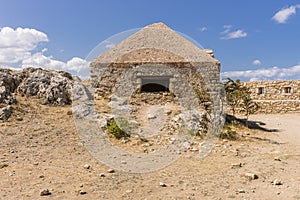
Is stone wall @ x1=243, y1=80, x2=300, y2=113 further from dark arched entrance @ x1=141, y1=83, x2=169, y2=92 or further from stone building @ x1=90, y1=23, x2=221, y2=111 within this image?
dark arched entrance @ x1=141, y1=83, x2=169, y2=92

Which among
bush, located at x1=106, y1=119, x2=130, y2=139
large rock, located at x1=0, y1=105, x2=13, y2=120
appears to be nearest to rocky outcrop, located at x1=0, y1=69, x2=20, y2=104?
large rock, located at x1=0, y1=105, x2=13, y2=120

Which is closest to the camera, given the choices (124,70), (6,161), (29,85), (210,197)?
(210,197)

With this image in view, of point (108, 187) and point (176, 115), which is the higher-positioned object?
point (176, 115)

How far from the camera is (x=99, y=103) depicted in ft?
42.8


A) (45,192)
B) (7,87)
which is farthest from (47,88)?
(45,192)

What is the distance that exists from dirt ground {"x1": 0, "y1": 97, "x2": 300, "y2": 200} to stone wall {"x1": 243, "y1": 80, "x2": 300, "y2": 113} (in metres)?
13.5

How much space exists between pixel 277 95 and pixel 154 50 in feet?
43.5

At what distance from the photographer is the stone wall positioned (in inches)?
877

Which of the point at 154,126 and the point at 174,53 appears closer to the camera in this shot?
the point at 154,126

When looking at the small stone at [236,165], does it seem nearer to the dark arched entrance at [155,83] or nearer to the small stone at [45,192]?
the small stone at [45,192]

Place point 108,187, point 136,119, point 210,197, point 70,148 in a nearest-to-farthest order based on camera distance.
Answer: point 210,197, point 108,187, point 70,148, point 136,119

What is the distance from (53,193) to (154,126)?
582cm

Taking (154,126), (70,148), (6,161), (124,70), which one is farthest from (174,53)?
(6,161)

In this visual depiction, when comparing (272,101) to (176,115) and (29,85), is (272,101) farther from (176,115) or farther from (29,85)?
(29,85)
